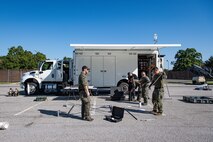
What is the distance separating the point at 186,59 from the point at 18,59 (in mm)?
55534

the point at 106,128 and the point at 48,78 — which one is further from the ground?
the point at 48,78

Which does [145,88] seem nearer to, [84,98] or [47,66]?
[84,98]

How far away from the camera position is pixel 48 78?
15477 mm

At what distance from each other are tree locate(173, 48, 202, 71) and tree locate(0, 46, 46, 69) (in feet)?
162

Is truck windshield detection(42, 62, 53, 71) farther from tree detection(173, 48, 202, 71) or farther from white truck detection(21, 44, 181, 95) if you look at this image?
tree detection(173, 48, 202, 71)

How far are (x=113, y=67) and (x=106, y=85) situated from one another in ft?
4.47

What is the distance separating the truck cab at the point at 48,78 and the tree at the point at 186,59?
6441cm

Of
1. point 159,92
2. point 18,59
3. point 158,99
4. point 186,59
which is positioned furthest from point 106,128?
point 186,59

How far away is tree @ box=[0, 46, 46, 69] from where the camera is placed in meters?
45.2

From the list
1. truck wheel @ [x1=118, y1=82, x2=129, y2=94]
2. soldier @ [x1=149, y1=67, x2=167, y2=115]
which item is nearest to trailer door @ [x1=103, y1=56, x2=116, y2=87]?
truck wheel @ [x1=118, y1=82, x2=129, y2=94]

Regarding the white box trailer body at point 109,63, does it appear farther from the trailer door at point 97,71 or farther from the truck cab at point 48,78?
the truck cab at point 48,78

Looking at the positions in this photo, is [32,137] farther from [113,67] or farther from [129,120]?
[113,67]

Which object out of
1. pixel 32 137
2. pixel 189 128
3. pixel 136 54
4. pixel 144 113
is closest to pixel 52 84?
pixel 136 54

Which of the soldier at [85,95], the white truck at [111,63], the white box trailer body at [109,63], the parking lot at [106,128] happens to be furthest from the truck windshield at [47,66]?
the soldier at [85,95]
